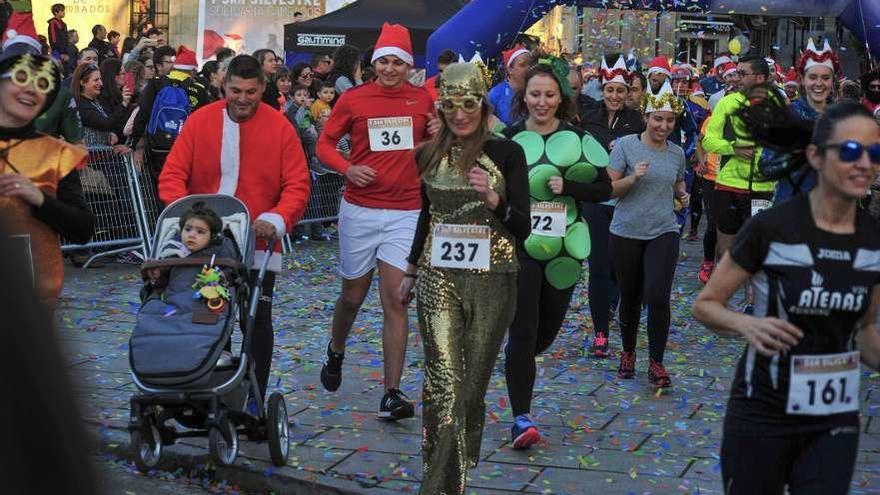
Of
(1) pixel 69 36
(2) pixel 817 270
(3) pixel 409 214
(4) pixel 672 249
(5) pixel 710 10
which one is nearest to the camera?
(2) pixel 817 270

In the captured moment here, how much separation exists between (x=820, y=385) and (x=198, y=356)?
111 inches

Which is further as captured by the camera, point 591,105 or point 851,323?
point 591,105

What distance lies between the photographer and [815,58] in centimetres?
878

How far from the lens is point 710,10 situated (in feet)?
54.4

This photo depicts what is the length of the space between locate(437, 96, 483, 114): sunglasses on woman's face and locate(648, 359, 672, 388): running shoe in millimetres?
3081

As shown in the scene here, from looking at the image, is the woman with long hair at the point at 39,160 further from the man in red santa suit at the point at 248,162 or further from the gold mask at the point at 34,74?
the man in red santa suit at the point at 248,162

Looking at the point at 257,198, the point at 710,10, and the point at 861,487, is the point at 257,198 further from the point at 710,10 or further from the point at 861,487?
the point at 710,10

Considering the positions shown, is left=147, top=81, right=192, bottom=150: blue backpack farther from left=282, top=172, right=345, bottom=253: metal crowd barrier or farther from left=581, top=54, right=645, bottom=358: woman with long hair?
left=581, top=54, right=645, bottom=358: woman with long hair

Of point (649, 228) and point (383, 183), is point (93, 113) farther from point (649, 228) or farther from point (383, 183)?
point (649, 228)

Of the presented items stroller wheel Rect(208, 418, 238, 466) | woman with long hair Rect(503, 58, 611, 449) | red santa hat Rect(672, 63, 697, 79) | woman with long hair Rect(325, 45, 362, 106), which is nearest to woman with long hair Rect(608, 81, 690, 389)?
woman with long hair Rect(503, 58, 611, 449)

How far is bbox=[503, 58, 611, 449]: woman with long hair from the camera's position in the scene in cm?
655

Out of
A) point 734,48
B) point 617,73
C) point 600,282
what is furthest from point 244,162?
point 734,48

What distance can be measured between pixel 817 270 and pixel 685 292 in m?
9.00

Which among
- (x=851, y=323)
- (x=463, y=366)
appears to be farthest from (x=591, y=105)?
(x=851, y=323)
